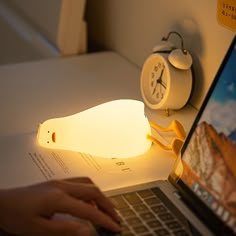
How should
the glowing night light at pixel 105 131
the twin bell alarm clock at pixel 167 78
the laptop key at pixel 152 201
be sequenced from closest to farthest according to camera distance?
the laptop key at pixel 152 201
the glowing night light at pixel 105 131
the twin bell alarm clock at pixel 167 78

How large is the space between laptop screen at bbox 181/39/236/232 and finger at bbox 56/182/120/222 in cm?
13

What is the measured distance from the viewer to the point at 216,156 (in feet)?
2.63

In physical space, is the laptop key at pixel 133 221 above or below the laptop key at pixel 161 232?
below

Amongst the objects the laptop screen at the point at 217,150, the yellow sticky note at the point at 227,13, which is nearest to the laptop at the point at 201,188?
the laptop screen at the point at 217,150

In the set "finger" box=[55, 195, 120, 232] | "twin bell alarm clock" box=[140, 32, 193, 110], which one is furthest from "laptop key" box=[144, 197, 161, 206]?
"twin bell alarm clock" box=[140, 32, 193, 110]

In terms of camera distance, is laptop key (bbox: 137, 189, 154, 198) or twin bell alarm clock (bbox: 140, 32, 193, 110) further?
twin bell alarm clock (bbox: 140, 32, 193, 110)

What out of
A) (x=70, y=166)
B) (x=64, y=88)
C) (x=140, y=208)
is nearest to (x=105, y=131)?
(x=70, y=166)

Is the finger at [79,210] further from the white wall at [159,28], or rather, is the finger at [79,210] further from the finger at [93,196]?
the white wall at [159,28]

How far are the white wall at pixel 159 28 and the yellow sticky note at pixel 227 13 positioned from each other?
0.01 meters

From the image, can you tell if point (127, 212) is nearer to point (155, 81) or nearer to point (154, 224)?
point (154, 224)

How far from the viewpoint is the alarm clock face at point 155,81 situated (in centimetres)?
108

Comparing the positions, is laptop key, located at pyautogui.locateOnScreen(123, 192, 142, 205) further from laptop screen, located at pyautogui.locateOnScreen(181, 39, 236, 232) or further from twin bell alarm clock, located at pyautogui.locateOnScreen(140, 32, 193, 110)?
twin bell alarm clock, located at pyautogui.locateOnScreen(140, 32, 193, 110)

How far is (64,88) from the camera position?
1205mm

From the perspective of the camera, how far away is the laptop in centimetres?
75
